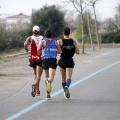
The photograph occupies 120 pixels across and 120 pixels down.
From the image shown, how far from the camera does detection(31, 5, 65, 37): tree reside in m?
46.2

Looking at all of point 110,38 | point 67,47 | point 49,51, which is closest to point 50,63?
point 49,51

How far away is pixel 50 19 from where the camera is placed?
4678 centimetres

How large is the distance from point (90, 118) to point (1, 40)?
80.9ft

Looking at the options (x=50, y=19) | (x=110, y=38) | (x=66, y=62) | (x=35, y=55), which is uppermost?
(x=50, y=19)

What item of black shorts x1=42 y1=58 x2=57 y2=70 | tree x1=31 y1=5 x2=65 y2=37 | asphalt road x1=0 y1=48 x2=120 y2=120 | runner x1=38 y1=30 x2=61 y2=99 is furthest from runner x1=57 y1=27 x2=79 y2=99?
tree x1=31 y1=5 x2=65 y2=37

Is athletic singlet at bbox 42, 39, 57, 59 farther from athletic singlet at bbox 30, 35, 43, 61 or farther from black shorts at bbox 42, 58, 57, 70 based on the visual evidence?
athletic singlet at bbox 30, 35, 43, 61

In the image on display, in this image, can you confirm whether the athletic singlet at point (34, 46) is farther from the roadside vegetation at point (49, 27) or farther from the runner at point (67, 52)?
the roadside vegetation at point (49, 27)

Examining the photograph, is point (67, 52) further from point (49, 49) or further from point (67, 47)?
point (49, 49)

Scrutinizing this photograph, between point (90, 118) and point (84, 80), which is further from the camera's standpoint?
point (84, 80)

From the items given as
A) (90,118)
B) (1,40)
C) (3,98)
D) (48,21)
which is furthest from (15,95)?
(48,21)

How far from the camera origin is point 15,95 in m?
10.8

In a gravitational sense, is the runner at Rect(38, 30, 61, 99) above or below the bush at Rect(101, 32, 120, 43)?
above

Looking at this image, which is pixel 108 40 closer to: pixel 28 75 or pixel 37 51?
pixel 28 75

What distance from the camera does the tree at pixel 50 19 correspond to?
152ft
